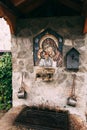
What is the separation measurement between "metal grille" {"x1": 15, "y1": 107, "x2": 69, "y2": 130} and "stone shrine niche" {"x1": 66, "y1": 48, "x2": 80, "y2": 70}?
1.04 metres

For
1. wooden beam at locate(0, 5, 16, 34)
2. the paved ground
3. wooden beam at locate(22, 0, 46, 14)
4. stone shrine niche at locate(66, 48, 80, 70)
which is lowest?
the paved ground

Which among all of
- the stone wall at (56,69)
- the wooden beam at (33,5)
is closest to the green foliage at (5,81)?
the stone wall at (56,69)

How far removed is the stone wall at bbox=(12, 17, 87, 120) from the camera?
3908 mm

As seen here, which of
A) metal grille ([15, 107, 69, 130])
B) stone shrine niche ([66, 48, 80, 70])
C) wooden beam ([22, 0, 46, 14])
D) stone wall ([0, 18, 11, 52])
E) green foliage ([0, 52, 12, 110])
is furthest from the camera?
stone wall ([0, 18, 11, 52])

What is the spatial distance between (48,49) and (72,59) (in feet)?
1.98

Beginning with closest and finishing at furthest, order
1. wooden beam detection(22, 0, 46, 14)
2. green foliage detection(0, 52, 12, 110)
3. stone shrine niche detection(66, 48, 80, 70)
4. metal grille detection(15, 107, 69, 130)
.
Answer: metal grille detection(15, 107, 69, 130) < stone shrine niche detection(66, 48, 80, 70) < wooden beam detection(22, 0, 46, 14) < green foliage detection(0, 52, 12, 110)

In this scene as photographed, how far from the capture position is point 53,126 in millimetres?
3479

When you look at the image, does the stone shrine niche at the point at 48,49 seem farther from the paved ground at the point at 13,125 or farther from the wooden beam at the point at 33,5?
the paved ground at the point at 13,125

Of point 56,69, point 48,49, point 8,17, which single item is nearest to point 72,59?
point 56,69

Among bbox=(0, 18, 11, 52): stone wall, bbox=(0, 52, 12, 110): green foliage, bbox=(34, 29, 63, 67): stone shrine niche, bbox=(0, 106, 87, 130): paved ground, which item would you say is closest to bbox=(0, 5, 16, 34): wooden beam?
bbox=(34, 29, 63, 67): stone shrine niche

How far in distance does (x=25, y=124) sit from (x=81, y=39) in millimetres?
2053

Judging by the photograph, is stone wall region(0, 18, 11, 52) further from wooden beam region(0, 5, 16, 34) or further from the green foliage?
wooden beam region(0, 5, 16, 34)

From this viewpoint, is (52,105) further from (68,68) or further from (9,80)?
(9,80)

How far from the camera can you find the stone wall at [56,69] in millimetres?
3908
